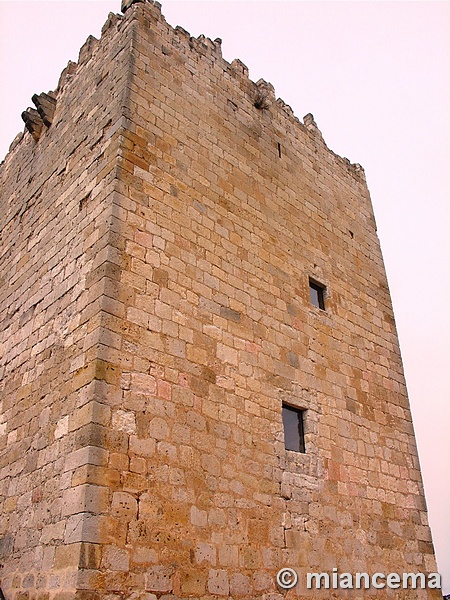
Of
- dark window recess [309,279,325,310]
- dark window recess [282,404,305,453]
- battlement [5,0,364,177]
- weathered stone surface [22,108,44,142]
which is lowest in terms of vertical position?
dark window recess [282,404,305,453]

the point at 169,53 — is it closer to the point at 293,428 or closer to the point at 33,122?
the point at 33,122


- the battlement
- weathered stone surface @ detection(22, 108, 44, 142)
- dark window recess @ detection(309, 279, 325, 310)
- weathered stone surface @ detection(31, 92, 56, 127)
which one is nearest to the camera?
the battlement

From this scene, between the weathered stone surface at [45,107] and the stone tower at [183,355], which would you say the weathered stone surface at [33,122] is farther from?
the weathered stone surface at [45,107]

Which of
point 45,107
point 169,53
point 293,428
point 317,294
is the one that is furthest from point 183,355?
point 45,107

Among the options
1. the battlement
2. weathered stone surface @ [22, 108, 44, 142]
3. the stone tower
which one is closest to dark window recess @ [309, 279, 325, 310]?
the stone tower

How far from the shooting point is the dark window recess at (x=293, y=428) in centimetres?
599

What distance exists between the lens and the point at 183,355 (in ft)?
17.2

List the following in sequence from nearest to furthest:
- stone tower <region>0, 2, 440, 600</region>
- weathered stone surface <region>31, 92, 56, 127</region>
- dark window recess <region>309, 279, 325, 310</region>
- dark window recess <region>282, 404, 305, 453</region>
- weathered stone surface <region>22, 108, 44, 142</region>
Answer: stone tower <region>0, 2, 440, 600</region>, dark window recess <region>282, 404, 305, 453</region>, dark window recess <region>309, 279, 325, 310</region>, weathered stone surface <region>31, 92, 56, 127</region>, weathered stone surface <region>22, 108, 44, 142</region>

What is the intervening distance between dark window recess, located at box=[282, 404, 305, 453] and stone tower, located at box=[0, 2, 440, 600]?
43 mm

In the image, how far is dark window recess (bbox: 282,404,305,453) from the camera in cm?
599

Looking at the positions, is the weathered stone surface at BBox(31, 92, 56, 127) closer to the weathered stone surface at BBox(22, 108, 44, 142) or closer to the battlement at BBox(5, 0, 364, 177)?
the battlement at BBox(5, 0, 364, 177)

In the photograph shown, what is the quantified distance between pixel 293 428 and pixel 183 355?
169cm

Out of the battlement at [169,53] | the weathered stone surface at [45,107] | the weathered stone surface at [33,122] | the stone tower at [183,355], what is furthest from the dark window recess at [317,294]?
the weathered stone surface at [33,122]

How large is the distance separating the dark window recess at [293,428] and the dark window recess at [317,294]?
1.68 meters
